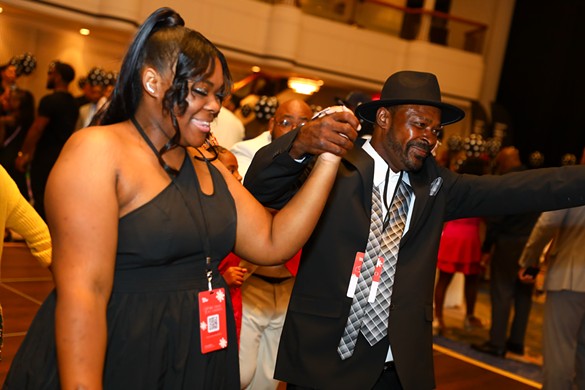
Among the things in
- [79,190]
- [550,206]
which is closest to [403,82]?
[550,206]

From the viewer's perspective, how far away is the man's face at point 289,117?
4.04 m

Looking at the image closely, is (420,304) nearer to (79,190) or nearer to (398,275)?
(398,275)

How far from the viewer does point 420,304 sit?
92.9 inches

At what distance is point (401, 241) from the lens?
2367 mm

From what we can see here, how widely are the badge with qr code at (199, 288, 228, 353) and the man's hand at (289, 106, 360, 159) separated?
46 centimetres

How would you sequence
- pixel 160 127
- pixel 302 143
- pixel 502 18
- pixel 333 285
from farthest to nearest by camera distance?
1. pixel 502 18
2. pixel 333 285
3. pixel 302 143
4. pixel 160 127

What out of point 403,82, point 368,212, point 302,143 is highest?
point 403,82

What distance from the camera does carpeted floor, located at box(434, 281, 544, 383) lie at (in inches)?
230

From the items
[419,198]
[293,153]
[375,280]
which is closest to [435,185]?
[419,198]

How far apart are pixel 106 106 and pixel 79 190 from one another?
1.05ft

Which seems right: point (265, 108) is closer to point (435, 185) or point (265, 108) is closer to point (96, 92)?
point (96, 92)

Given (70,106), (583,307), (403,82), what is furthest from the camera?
(70,106)

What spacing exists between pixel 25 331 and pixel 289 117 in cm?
233

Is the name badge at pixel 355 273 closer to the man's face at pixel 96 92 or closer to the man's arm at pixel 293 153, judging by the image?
the man's arm at pixel 293 153
